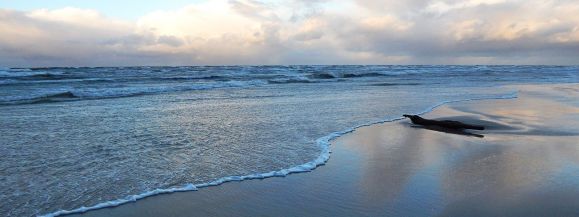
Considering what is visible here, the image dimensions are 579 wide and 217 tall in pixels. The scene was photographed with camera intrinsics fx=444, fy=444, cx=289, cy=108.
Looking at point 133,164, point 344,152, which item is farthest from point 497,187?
point 133,164

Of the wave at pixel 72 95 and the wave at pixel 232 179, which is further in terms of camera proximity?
the wave at pixel 72 95

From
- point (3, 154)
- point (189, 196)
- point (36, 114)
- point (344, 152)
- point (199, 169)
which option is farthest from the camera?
point (36, 114)

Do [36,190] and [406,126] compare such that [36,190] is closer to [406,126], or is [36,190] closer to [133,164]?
[133,164]

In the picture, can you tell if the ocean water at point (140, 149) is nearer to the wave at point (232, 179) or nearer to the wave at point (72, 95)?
the wave at point (232, 179)

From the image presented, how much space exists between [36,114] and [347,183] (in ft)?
33.8

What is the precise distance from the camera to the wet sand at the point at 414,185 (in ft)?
15.0

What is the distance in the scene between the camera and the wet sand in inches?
180

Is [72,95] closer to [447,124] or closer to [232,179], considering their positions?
[447,124]

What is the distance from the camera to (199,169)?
6133 mm

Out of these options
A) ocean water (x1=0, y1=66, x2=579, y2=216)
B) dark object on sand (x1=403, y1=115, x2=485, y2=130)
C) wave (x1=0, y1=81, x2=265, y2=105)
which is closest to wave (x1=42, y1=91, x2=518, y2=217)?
ocean water (x1=0, y1=66, x2=579, y2=216)

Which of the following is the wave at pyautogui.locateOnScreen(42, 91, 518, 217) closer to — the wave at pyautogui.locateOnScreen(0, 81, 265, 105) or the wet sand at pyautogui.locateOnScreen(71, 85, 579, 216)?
the wet sand at pyautogui.locateOnScreen(71, 85, 579, 216)

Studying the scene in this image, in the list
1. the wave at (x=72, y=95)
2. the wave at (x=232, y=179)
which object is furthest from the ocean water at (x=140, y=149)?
the wave at (x=72, y=95)

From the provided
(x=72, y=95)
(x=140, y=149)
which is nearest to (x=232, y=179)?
(x=140, y=149)

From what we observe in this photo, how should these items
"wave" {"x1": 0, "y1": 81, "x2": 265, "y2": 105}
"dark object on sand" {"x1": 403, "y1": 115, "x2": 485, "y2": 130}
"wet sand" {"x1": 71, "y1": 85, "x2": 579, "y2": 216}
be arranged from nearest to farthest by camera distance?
"wet sand" {"x1": 71, "y1": 85, "x2": 579, "y2": 216} < "dark object on sand" {"x1": 403, "y1": 115, "x2": 485, "y2": 130} < "wave" {"x1": 0, "y1": 81, "x2": 265, "y2": 105}
